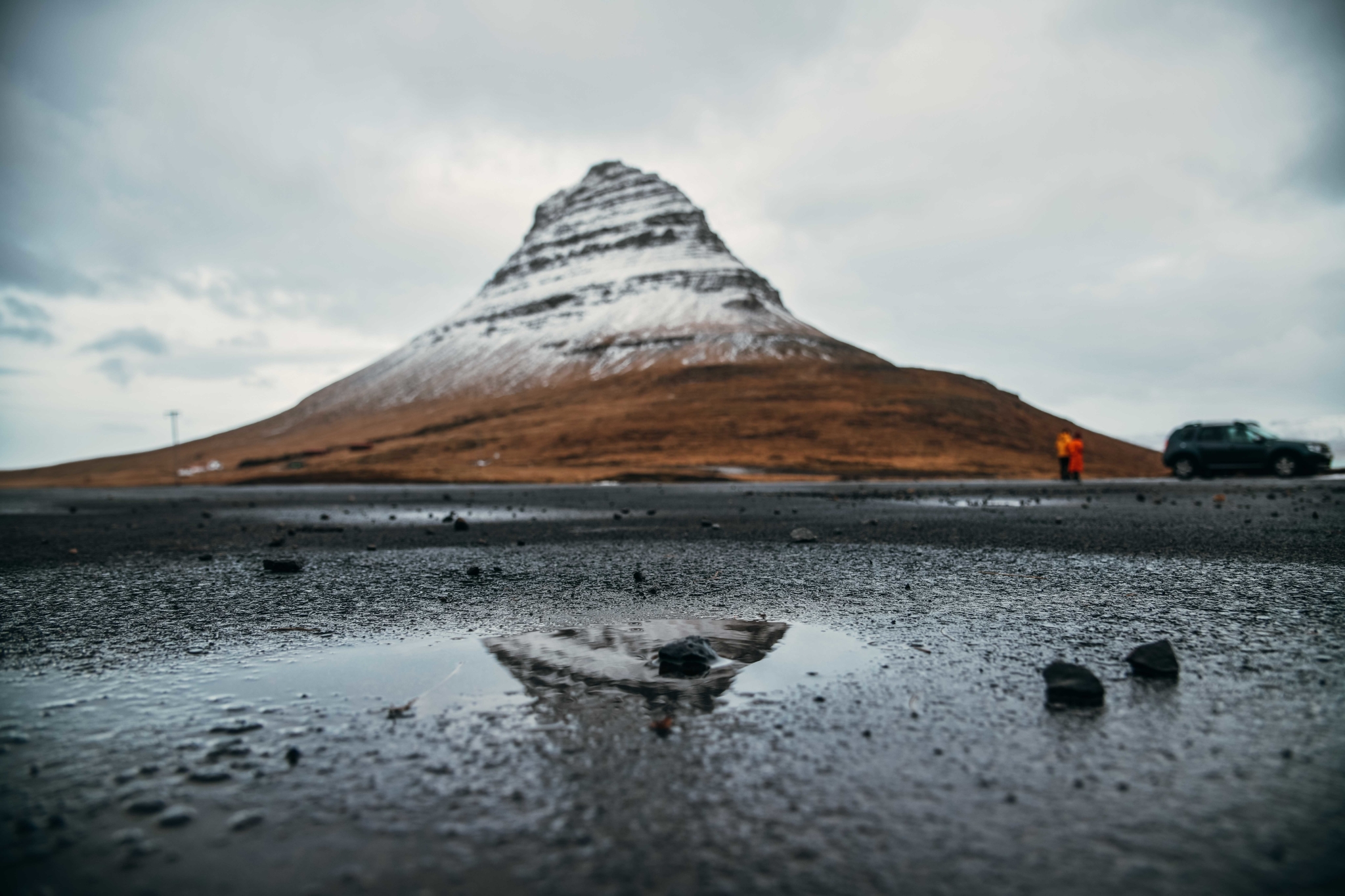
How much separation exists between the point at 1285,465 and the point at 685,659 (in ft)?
100

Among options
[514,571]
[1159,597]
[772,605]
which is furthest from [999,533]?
[514,571]

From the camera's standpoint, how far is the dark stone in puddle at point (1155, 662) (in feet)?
10.3

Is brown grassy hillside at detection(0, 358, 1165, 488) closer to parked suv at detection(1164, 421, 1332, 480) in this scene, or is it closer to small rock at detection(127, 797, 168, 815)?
parked suv at detection(1164, 421, 1332, 480)

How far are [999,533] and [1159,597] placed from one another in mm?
4618

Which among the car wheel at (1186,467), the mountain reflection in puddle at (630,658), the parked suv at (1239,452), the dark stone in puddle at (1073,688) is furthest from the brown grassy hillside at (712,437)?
the dark stone in puddle at (1073,688)

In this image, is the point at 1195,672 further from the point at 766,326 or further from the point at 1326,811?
the point at 766,326

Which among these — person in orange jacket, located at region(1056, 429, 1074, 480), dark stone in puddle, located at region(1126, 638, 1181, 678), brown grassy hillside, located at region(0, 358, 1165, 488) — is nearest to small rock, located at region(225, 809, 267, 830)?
dark stone in puddle, located at region(1126, 638, 1181, 678)

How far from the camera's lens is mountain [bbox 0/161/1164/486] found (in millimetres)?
60750

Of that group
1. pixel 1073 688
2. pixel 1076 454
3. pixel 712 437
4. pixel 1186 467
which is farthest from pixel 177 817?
pixel 712 437

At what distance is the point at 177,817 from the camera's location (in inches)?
79.7

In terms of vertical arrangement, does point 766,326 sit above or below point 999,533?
above

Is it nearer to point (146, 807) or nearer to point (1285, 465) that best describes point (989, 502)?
point (1285, 465)

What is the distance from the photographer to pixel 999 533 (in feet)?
31.0

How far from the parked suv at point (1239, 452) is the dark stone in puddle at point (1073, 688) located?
29.1m
